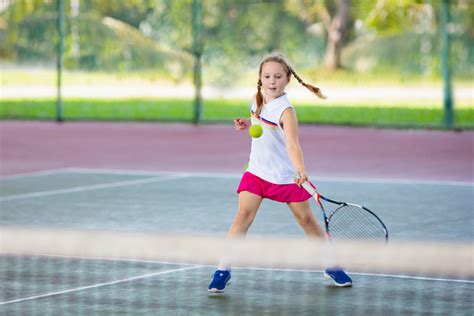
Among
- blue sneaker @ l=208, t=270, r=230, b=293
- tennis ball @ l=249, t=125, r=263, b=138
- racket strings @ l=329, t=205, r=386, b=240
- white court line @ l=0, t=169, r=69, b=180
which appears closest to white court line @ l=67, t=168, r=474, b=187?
white court line @ l=0, t=169, r=69, b=180

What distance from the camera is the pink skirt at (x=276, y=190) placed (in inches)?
279

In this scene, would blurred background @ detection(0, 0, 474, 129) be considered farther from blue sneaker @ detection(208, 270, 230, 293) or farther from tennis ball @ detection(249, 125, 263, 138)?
blue sneaker @ detection(208, 270, 230, 293)

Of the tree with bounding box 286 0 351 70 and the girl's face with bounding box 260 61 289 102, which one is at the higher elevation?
the tree with bounding box 286 0 351 70

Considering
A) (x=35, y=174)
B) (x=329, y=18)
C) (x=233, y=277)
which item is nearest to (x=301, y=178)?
(x=233, y=277)

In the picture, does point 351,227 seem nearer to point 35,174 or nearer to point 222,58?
point 35,174

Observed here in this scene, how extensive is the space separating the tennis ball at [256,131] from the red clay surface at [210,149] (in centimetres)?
630

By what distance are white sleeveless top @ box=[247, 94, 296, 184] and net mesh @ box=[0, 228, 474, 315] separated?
467mm

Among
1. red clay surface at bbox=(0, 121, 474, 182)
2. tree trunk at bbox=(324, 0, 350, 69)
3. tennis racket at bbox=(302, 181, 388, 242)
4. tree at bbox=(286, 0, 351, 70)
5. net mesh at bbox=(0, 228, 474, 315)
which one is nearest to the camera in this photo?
net mesh at bbox=(0, 228, 474, 315)

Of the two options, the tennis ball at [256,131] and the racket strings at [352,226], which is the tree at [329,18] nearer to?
the racket strings at [352,226]

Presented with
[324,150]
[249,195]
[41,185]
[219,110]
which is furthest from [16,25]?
[249,195]

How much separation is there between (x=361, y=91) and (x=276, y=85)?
14.2 meters

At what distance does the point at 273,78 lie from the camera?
703 centimetres

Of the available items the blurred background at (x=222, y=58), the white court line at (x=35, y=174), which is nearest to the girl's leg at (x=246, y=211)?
the white court line at (x=35, y=174)

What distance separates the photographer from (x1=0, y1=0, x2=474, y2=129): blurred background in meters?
19.8
